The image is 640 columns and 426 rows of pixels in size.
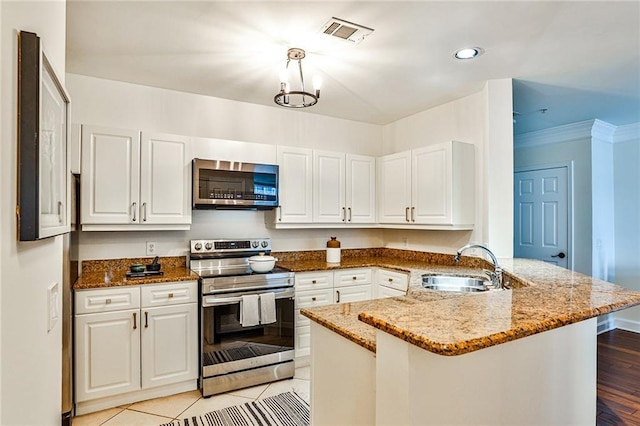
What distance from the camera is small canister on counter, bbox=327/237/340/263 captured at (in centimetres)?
389

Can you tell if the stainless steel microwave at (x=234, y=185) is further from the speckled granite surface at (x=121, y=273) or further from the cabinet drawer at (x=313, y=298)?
the cabinet drawer at (x=313, y=298)

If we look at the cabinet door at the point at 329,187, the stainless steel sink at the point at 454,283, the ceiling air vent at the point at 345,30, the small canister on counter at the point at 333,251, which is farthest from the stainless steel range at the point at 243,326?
the ceiling air vent at the point at 345,30

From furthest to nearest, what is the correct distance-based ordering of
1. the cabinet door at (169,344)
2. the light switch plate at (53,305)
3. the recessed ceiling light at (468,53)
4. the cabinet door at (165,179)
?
the cabinet door at (165,179), the cabinet door at (169,344), the recessed ceiling light at (468,53), the light switch plate at (53,305)

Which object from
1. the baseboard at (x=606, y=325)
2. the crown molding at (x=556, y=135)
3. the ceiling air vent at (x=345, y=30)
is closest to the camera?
the ceiling air vent at (x=345, y=30)

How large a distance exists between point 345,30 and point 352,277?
2.24 meters

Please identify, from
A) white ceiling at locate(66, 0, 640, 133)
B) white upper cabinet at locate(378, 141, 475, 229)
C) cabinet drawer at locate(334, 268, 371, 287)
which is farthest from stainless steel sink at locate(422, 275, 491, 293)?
white ceiling at locate(66, 0, 640, 133)

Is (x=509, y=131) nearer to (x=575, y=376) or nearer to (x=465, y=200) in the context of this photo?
(x=465, y=200)

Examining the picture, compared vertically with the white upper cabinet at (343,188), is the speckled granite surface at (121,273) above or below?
below

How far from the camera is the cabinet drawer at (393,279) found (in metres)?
3.41

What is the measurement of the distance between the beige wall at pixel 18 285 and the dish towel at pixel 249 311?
1.79 metres

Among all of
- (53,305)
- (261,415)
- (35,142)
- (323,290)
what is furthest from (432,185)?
(35,142)

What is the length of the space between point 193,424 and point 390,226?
Result: 2.60m

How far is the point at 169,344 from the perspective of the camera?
2.77 metres

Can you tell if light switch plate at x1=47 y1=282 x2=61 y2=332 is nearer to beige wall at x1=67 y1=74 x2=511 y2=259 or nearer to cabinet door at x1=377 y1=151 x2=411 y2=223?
beige wall at x1=67 y1=74 x2=511 y2=259
